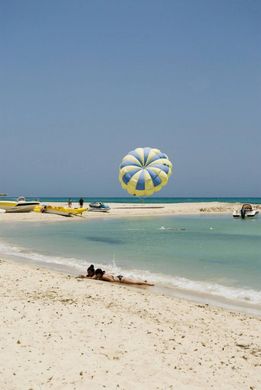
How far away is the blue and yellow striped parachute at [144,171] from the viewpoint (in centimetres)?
4706

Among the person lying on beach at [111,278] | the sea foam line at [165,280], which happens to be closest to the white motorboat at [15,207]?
the sea foam line at [165,280]

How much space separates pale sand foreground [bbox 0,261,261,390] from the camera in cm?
496

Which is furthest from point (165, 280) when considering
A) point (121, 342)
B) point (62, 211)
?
point (62, 211)

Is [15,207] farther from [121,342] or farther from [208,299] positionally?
[121,342]

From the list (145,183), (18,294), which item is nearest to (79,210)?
(145,183)

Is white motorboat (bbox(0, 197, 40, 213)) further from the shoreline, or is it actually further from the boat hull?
the shoreline

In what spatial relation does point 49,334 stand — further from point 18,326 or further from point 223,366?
point 223,366

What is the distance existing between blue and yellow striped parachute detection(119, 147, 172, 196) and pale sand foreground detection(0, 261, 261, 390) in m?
37.9

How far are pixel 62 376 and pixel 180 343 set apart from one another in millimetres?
2030

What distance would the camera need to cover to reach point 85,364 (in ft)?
17.5

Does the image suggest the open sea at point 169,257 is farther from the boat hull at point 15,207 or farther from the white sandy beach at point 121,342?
the boat hull at point 15,207

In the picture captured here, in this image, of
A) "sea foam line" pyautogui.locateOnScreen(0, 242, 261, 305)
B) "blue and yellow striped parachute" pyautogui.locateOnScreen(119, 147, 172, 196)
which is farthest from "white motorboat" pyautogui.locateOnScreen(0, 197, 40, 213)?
"sea foam line" pyautogui.locateOnScreen(0, 242, 261, 305)

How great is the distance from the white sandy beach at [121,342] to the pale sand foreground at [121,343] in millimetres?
12

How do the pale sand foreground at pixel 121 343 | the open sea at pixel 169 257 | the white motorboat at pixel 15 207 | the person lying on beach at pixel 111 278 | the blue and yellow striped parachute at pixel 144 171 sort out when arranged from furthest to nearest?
the blue and yellow striped parachute at pixel 144 171
the white motorboat at pixel 15 207
the person lying on beach at pixel 111 278
the open sea at pixel 169 257
the pale sand foreground at pixel 121 343
